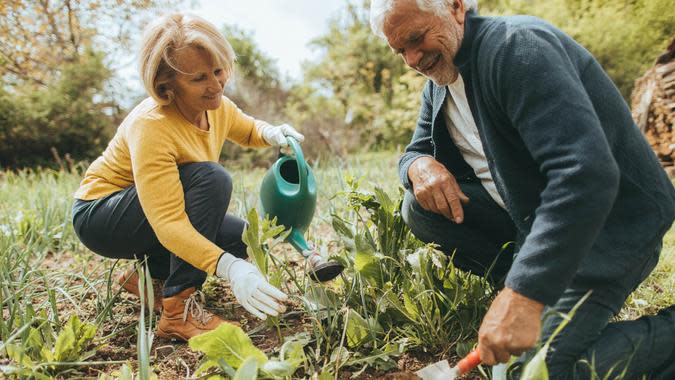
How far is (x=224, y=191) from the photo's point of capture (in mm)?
1575

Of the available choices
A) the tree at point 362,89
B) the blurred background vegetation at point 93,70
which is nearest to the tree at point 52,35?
the blurred background vegetation at point 93,70

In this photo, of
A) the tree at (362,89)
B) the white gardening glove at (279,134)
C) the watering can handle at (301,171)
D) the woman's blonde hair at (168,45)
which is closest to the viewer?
the woman's blonde hair at (168,45)

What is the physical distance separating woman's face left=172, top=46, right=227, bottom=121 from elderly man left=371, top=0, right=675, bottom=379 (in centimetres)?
54

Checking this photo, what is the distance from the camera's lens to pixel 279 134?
6.05ft

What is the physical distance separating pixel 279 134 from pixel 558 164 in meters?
1.13

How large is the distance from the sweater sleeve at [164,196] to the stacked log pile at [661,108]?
3.70 metres

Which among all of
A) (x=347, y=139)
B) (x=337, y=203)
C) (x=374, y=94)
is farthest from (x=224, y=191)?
(x=374, y=94)

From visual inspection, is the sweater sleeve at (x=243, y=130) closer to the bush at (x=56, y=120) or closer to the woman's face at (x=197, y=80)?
the woman's face at (x=197, y=80)

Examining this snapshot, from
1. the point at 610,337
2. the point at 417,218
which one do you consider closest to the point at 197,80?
the point at 417,218

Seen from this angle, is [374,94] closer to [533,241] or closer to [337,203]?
[337,203]

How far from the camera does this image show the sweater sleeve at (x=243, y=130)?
188 cm

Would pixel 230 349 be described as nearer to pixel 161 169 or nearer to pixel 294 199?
pixel 161 169

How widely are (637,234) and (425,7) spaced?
668mm

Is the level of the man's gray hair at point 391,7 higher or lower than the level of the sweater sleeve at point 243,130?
higher
